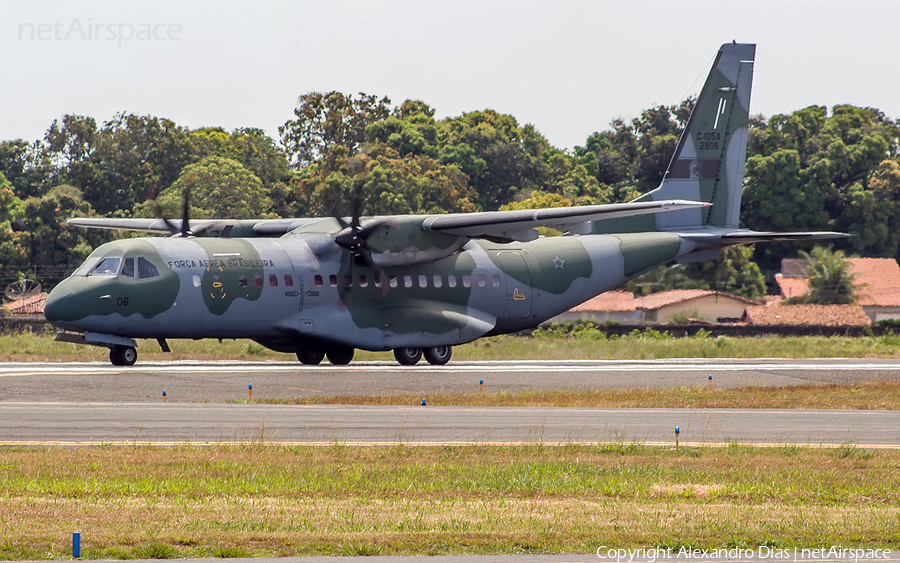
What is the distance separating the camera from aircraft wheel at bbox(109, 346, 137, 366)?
102 feet

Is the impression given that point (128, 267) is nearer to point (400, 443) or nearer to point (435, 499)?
point (400, 443)

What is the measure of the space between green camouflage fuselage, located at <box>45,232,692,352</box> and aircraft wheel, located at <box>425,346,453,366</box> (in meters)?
0.59

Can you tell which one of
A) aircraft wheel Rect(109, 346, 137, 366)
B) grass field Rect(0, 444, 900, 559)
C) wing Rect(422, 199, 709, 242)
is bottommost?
grass field Rect(0, 444, 900, 559)

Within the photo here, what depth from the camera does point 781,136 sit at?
95.8 meters

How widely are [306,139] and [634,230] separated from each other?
3191 inches

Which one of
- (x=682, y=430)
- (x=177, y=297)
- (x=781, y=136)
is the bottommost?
(x=682, y=430)

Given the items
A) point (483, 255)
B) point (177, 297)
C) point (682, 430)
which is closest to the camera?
point (682, 430)

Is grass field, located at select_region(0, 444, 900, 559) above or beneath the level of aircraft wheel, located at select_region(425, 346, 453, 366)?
beneath

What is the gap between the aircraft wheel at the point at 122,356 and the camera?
102ft

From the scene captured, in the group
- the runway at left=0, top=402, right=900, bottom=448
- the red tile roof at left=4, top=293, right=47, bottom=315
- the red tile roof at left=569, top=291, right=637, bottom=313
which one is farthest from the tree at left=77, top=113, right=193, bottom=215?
the runway at left=0, top=402, right=900, bottom=448

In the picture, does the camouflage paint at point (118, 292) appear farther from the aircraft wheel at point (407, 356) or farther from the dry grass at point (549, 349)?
the aircraft wheel at point (407, 356)

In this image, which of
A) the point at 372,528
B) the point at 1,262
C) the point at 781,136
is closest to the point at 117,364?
the point at 372,528

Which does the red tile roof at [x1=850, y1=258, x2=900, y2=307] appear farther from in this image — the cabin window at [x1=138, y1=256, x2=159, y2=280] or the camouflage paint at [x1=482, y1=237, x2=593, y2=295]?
the cabin window at [x1=138, y1=256, x2=159, y2=280]

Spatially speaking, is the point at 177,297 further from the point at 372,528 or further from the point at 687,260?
the point at 372,528
